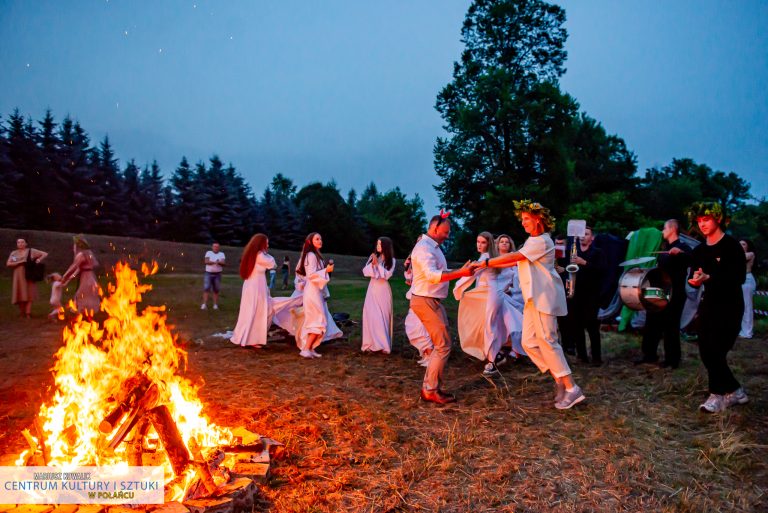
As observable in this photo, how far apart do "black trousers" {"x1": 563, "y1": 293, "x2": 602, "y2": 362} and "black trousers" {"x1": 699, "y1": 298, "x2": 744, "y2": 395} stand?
2422mm

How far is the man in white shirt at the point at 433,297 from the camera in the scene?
6047mm

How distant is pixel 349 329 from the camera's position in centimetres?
1226

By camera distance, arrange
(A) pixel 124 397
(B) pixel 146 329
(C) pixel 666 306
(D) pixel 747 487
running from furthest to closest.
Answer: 1. (C) pixel 666 306
2. (B) pixel 146 329
3. (D) pixel 747 487
4. (A) pixel 124 397

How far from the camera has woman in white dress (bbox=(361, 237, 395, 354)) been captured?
31.3 ft

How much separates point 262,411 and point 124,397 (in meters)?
2.14

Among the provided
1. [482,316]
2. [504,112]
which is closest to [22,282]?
[482,316]

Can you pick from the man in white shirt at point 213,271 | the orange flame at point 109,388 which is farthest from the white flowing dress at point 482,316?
the man in white shirt at point 213,271

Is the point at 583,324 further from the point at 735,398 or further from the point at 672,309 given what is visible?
the point at 735,398

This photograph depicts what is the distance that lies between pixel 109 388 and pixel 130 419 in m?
0.60

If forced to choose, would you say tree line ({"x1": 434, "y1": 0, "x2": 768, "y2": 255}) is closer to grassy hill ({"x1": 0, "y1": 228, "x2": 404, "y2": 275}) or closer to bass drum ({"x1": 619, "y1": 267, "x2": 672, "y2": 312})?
grassy hill ({"x1": 0, "y1": 228, "x2": 404, "y2": 275})

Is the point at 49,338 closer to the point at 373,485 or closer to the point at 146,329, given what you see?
the point at 146,329

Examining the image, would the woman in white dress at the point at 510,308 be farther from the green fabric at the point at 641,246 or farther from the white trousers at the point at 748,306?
the white trousers at the point at 748,306

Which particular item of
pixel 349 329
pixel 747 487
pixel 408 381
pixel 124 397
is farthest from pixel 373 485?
pixel 349 329

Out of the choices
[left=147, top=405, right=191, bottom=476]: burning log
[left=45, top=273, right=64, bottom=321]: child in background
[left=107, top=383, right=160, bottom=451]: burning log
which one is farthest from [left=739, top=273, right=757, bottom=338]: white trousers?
[left=45, top=273, right=64, bottom=321]: child in background
